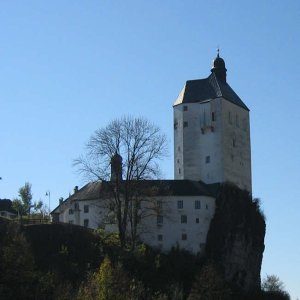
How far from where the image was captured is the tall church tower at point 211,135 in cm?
10481

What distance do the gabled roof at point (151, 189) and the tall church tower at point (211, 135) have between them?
309cm

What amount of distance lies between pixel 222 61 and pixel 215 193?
22768mm

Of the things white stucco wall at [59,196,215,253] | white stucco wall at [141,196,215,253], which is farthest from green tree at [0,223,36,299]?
white stucco wall at [141,196,215,253]

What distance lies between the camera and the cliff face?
98.4 metres

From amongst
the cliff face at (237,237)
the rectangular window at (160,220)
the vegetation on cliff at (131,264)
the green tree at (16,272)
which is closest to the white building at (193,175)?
the rectangular window at (160,220)

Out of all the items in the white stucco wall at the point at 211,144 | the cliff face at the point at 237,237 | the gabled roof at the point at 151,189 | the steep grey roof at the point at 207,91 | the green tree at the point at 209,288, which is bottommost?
the green tree at the point at 209,288

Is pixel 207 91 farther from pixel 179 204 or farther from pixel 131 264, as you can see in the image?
pixel 131 264

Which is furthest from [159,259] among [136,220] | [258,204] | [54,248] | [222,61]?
[222,61]

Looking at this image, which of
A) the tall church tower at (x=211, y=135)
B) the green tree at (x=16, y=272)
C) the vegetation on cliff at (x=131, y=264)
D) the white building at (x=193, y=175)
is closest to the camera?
the green tree at (x=16, y=272)

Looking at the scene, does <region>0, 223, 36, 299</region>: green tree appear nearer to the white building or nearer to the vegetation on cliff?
the vegetation on cliff

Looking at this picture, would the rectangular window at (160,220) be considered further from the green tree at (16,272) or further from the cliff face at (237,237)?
the green tree at (16,272)

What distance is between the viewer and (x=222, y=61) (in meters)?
116

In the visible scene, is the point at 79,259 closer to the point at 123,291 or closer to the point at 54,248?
the point at 54,248

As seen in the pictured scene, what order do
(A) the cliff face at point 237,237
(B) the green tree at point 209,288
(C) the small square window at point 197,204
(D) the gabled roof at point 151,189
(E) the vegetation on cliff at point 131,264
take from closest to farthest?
1. (E) the vegetation on cliff at point 131,264
2. (B) the green tree at point 209,288
3. (D) the gabled roof at point 151,189
4. (A) the cliff face at point 237,237
5. (C) the small square window at point 197,204
